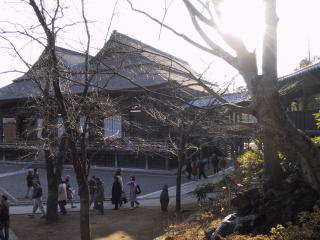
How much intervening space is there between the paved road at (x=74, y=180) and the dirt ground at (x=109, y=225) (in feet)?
13.5

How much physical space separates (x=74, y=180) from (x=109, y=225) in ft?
35.2

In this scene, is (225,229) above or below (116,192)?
above

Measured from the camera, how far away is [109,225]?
1095 cm

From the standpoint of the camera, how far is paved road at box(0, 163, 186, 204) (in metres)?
17.6

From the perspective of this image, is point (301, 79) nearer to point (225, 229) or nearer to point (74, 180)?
point (225, 229)

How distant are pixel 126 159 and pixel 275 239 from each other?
20.3m

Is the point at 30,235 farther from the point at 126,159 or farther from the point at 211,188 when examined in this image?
the point at 126,159

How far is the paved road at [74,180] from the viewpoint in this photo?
17.6 meters

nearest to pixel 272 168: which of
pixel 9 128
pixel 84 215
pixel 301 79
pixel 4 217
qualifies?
pixel 84 215

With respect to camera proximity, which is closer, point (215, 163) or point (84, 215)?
point (84, 215)

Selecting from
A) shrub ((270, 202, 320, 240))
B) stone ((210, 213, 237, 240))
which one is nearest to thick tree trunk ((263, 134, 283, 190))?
stone ((210, 213, 237, 240))

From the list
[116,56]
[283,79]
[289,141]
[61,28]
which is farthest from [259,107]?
[283,79]

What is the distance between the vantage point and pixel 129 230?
10.4 m

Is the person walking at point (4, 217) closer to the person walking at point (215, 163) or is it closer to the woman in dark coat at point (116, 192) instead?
the woman in dark coat at point (116, 192)
